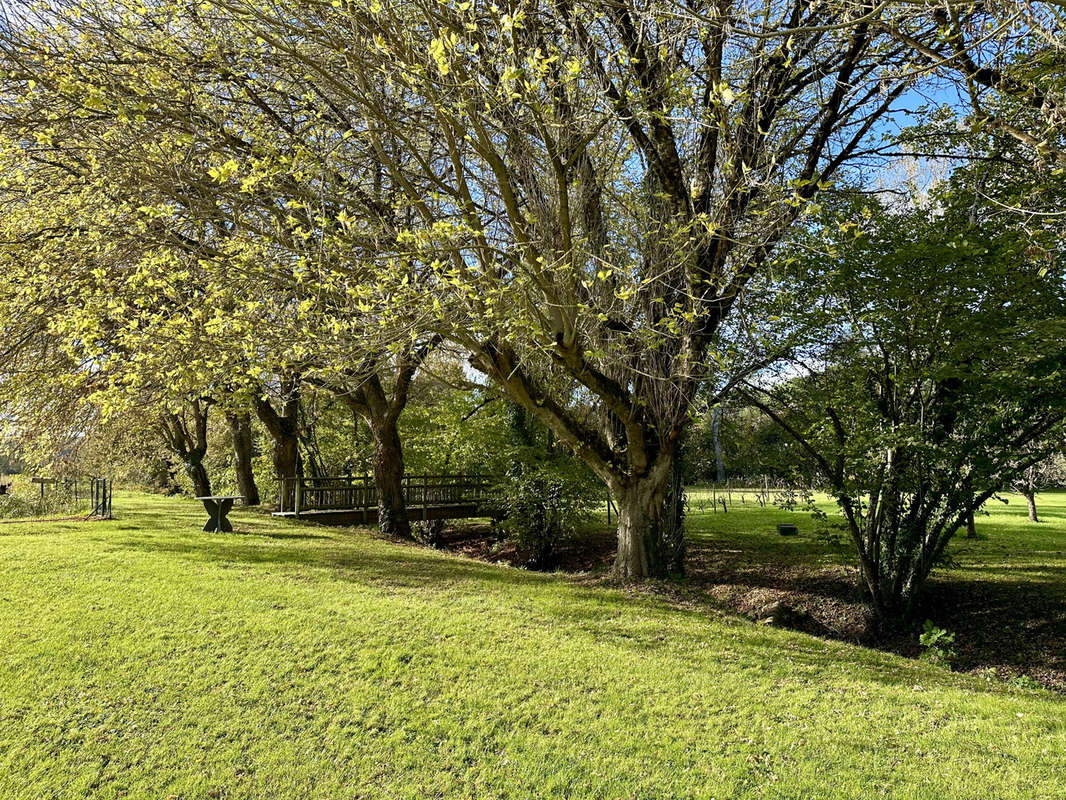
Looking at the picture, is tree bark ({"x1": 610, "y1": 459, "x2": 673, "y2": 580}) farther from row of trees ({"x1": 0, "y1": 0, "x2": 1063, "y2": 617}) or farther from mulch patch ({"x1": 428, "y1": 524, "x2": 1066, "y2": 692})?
mulch patch ({"x1": 428, "y1": 524, "x2": 1066, "y2": 692})

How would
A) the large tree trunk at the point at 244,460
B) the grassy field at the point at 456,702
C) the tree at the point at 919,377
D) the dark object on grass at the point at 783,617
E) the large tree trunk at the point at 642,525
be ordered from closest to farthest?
the grassy field at the point at 456,702 → the tree at the point at 919,377 → the dark object on grass at the point at 783,617 → the large tree trunk at the point at 642,525 → the large tree trunk at the point at 244,460

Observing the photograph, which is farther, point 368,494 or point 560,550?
point 368,494

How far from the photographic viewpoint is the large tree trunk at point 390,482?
51.9 ft

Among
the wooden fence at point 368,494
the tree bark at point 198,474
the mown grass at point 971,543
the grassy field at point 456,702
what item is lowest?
the mown grass at point 971,543

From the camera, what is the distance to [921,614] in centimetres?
927

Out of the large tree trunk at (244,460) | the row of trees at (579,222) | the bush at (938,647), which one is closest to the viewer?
the row of trees at (579,222)

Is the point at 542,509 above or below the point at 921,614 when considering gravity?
above

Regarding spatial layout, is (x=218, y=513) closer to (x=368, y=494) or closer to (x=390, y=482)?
(x=390, y=482)

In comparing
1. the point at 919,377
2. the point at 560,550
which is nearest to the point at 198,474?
the point at 560,550

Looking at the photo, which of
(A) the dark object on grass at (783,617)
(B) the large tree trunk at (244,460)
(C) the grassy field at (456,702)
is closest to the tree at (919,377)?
(A) the dark object on grass at (783,617)

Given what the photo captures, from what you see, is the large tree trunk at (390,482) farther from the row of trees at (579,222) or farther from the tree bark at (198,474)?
the tree bark at (198,474)

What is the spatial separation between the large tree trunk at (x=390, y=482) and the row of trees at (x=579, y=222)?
6332 mm

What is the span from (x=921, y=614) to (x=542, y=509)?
7.37 meters

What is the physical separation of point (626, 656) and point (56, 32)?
8.48m
